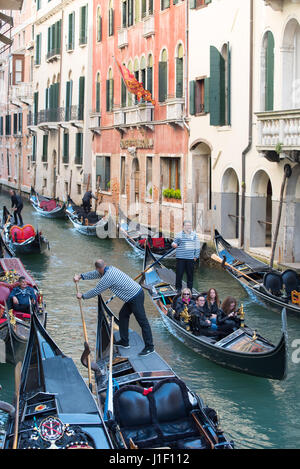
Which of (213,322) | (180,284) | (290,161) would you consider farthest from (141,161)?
(213,322)

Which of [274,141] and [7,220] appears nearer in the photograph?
[274,141]

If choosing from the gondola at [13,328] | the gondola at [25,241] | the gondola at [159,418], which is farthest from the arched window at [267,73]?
the gondola at [159,418]

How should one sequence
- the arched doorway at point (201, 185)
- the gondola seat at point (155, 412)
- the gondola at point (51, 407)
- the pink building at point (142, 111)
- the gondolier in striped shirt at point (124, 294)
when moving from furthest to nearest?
the pink building at point (142, 111)
the arched doorway at point (201, 185)
the gondolier in striped shirt at point (124, 294)
the gondola seat at point (155, 412)
the gondola at point (51, 407)

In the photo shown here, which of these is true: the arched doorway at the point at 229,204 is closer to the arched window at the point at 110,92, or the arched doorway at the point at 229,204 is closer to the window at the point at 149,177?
the window at the point at 149,177

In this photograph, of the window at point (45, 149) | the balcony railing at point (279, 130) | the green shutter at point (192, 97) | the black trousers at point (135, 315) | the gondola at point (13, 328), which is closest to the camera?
the black trousers at point (135, 315)

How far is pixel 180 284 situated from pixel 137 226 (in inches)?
273

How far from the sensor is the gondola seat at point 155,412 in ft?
17.7

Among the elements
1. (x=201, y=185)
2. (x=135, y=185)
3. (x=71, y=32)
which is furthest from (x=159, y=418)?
(x=71, y=32)

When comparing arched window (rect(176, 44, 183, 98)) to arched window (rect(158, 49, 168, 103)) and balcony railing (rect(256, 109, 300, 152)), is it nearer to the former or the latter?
arched window (rect(158, 49, 168, 103))

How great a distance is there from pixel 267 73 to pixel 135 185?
764 centimetres

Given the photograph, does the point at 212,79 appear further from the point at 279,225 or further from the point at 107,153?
the point at 107,153

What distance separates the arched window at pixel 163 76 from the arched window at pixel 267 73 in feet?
14.4

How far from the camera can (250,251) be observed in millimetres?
13297

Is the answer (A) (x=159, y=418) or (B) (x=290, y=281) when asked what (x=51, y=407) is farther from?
(B) (x=290, y=281)
